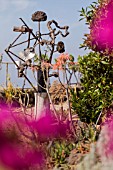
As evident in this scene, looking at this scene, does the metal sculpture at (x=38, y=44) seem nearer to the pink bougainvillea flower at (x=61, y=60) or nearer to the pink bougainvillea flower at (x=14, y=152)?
the pink bougainvillea flower at (x=61, y=60)

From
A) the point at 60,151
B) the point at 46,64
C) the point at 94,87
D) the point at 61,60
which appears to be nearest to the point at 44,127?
the point at 60,151

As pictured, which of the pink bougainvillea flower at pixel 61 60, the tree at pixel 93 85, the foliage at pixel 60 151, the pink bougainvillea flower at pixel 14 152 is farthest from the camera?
the pink bougainvillea flower at pixel 61 60

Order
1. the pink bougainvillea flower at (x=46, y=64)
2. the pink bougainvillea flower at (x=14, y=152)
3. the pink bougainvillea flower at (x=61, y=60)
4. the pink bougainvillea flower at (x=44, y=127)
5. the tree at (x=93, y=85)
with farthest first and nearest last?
the pink bougainvillea flower at (x=46, y=64) < the pink bougainvillea flower at (x=61, y=60) < the tree at (x=93, y=85) < the pink bougainvillea flower at (x=44, y=127) < the pink bougainvillea flower at (x=14, y=152)

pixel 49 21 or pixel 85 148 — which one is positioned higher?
pixel 49 21

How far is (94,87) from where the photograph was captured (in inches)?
218

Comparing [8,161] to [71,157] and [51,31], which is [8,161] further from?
[51,31]

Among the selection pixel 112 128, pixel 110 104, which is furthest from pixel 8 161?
pixel 110 104

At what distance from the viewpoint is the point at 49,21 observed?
7.09 meters

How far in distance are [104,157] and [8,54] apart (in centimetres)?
556

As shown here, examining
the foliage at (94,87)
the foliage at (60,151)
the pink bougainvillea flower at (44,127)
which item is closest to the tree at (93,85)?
the foliage at (94,87)

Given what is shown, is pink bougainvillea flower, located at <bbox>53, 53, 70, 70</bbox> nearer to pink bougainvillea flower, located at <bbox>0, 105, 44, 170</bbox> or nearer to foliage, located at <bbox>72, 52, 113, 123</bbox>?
foliage, located at <bbox>72, 52, 113, 123</bbox>

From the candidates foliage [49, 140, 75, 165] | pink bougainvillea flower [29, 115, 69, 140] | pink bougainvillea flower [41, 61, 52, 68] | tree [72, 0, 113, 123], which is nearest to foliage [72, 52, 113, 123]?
tree [72, 0, 113, 123]

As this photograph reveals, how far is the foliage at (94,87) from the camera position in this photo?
5426 millimetres

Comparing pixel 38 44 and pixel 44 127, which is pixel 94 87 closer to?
pixel 38 44
